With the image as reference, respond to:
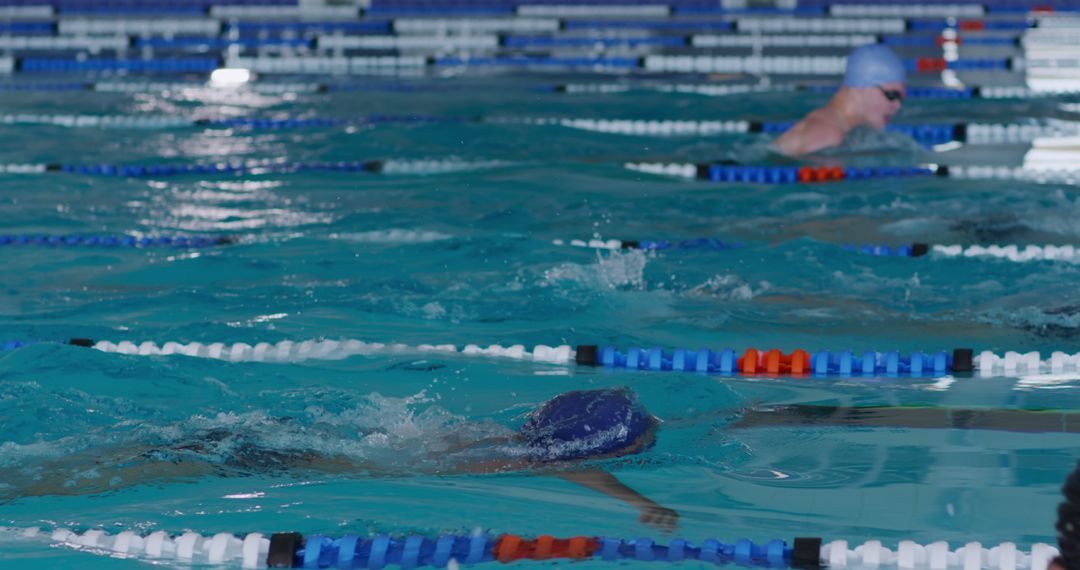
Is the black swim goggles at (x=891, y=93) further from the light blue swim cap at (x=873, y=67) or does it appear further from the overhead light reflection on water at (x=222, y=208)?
the overhead light reflection on water at (x=222, y=208)

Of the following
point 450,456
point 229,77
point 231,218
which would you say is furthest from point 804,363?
point 229,77

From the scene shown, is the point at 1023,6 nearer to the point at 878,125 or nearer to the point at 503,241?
the point at 878,125

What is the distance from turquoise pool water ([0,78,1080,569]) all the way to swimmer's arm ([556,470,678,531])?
0.11 feet

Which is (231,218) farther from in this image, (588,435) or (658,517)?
(658,517)

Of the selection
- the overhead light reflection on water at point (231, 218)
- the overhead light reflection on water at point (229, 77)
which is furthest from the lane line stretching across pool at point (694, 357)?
the overhead light reflection on water at point (229, 77)

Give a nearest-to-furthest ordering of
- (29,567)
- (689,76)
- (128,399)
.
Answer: (29,567)
(128,399)
(689,76)

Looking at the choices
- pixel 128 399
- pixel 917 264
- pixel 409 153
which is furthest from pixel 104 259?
pixel 917 264

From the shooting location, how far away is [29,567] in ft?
8.84

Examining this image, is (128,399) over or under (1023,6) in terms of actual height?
under

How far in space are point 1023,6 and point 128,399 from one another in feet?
32.5

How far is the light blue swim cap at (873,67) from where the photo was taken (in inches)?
257

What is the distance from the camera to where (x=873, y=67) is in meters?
6.57

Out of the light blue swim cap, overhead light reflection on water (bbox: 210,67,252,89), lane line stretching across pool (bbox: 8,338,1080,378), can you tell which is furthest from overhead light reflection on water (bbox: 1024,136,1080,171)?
overhead light reflection on water (bbox: 210,67,252,89)

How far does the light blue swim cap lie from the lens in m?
6.54
